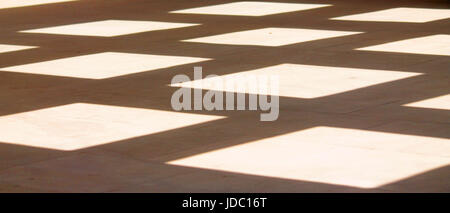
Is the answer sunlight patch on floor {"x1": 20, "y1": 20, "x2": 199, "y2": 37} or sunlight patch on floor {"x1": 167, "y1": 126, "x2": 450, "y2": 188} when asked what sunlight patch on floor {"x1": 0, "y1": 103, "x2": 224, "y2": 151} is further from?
sunlight patch on floor {"x1": 20, "y1": 20, "x2": 199, "y2": 37}

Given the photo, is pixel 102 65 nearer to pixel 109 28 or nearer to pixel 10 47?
pixel 10 47

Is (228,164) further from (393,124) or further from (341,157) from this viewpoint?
A: (393,124)

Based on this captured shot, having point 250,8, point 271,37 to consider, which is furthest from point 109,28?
point 250,8

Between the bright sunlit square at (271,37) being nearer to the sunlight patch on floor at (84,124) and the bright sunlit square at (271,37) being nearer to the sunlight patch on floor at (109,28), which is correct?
the sunlight patch on floor at (109,28)

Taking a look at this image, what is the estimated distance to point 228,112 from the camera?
855 cm

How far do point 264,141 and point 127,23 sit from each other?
7.36 metres

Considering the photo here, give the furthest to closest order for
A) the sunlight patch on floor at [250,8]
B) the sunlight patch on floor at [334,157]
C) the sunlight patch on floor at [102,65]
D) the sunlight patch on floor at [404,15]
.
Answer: the sunlight patch on floor at [250,8] → the sunlight patch on floor at [404,15] → the sunlight patch on floor at [102,65] → the sunlight patch on floor at [334,157]

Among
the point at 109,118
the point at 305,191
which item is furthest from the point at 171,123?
the point at 305,191

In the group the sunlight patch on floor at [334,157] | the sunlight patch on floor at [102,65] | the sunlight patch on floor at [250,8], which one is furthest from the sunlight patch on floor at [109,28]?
the sunlight patch on floor at [334,157]

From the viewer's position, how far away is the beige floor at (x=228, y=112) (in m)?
6.71

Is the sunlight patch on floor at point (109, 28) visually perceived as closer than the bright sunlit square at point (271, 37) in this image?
No

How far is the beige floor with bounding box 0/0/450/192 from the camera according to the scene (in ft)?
22.0

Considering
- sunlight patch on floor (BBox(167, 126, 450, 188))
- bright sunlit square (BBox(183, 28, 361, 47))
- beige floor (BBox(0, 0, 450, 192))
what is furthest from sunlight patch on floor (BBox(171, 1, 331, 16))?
sunlight patch on floor (BBox(167, 126, 450, 188))

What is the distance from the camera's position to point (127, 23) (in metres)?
14.6
